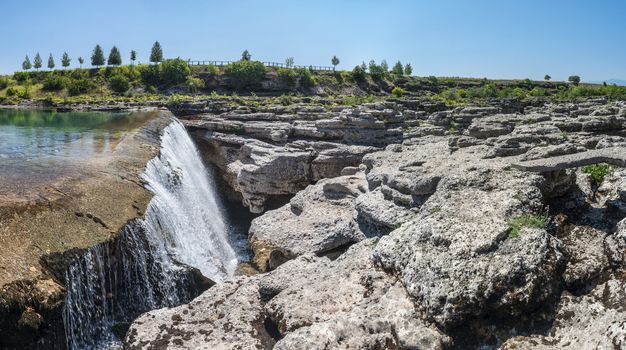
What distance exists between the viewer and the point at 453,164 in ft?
40.9

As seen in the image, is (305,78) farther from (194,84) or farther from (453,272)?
(453,272)

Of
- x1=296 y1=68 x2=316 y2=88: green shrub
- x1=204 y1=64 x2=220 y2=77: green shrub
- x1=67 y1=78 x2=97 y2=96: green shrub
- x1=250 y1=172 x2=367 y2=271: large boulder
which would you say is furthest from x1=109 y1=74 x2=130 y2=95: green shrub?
x1=250 y1=172 x2=367 y2=271: large boulder

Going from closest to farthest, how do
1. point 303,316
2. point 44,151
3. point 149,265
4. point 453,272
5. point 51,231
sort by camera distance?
point 453,272, point 303,316, point 51,231, point 149,265, point 44,151

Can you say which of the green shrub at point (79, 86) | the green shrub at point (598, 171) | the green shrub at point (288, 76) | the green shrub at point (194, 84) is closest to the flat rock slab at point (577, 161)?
the green shrub at point (598, 171)

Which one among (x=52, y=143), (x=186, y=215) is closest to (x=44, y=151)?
(x=52, y=143)

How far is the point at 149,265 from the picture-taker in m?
13.9

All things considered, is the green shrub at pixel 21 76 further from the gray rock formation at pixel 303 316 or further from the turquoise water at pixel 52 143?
the gray rock formation at pixel 303 316

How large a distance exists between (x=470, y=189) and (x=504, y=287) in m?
3.34

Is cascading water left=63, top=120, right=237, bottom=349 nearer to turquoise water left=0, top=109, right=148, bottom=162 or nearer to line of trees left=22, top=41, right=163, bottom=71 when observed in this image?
turquoise water left=0, top=109, right=148, bottom=162

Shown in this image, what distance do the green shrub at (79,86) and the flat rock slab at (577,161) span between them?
291 ft

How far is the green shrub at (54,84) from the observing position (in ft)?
274

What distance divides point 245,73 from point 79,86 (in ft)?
103

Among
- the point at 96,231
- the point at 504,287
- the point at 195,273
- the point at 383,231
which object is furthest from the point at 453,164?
the point at 96,231

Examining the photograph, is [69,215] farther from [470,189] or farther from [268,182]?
[268,182]
